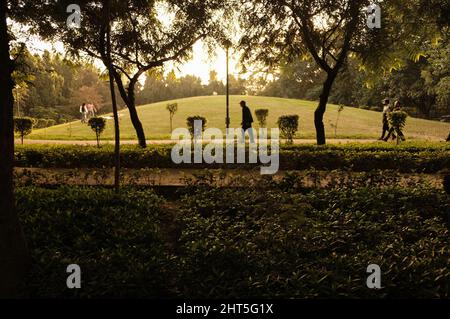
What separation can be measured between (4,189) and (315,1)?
1178cm

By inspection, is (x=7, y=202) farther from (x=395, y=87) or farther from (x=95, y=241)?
(x=395, y=87)

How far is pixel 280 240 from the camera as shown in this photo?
5.79 meters

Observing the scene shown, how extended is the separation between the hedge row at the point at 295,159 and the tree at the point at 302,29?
3.40 m

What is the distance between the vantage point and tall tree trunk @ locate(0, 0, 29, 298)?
488 centimetres

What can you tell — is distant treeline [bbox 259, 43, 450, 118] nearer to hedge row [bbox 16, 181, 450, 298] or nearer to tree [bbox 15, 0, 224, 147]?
tree [bbox 15, 0, 224, 147]

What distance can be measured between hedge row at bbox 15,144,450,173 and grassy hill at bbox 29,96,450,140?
10988 mm

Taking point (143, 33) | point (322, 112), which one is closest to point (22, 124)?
point (143, 33)

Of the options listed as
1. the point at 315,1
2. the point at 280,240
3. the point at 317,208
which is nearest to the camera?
the point at 280,240

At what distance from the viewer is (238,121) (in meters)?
35.7

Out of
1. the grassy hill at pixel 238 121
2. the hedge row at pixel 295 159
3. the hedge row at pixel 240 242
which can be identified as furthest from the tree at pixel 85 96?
the hedge row at pixel 240 242

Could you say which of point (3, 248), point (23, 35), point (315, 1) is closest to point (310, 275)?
point (3, 248)

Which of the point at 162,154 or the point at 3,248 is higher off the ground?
the point at 162,154

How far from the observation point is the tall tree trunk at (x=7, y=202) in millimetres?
4883
